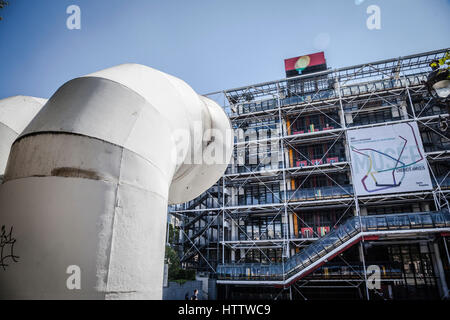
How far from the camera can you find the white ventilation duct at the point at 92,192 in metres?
1.58

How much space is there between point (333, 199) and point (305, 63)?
14243 mm

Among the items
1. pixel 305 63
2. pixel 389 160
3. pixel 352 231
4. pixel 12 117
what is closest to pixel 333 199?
pixel 352 231

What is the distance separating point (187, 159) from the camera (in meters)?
3.04

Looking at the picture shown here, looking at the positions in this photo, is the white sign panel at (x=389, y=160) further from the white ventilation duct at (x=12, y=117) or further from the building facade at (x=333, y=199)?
the white ventilation duct at (x=12, y=117)

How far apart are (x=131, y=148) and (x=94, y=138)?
0.25 meters

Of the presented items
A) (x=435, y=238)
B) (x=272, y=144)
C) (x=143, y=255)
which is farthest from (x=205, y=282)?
(x=143, y=255)

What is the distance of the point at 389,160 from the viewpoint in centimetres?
1797

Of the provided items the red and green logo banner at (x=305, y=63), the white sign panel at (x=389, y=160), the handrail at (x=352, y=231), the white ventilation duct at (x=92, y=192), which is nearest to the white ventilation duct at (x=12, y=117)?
the white ventilation duct at (x=92, y=192)

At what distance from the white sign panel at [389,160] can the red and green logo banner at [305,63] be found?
9828 mm

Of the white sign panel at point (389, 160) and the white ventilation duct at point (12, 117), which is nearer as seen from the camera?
the white ventilation duct at point (12, 117)

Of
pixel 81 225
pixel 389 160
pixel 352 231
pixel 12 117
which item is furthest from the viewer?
pixel 389 160

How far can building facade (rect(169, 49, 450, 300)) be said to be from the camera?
16312 millimetres

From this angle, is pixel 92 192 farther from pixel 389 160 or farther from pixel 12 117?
pixel 389 160

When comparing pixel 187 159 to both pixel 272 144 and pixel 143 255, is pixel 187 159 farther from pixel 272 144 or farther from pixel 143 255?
pixel 272 144
